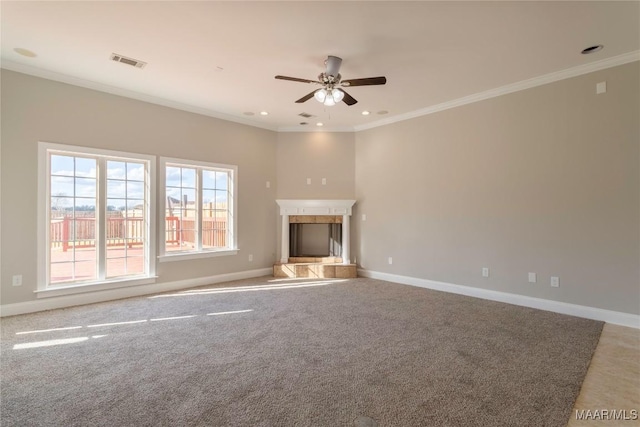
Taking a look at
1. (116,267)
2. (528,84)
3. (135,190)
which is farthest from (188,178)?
(528,84)

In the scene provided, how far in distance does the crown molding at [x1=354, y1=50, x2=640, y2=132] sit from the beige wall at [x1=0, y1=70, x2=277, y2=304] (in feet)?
9.52

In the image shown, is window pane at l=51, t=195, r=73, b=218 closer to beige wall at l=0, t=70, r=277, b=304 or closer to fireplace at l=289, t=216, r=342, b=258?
beige wall at l=0, t=70, r=277, b=304

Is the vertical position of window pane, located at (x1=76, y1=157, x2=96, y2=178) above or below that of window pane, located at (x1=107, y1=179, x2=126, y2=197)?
above

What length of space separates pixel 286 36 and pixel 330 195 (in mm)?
3668

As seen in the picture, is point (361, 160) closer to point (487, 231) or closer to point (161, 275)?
point (487, 231)

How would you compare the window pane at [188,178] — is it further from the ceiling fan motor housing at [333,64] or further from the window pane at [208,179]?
the ceiling fan motor housing at [333,64]

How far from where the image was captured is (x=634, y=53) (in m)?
3.36

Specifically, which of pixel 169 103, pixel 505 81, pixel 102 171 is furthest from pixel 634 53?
pixel 102 171

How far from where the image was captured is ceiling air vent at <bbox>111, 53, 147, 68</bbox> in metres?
3.54

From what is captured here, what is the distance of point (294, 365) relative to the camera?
253 centimetres

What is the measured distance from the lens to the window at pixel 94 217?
13.4 feet

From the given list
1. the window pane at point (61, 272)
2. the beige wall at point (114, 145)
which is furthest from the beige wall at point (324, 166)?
the window pane at point (61, 272)

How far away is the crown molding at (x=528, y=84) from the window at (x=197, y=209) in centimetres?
337

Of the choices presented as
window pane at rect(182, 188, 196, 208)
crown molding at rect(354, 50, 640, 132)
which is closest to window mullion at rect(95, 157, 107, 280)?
window pane at rect(182, 188, 196, 208)
